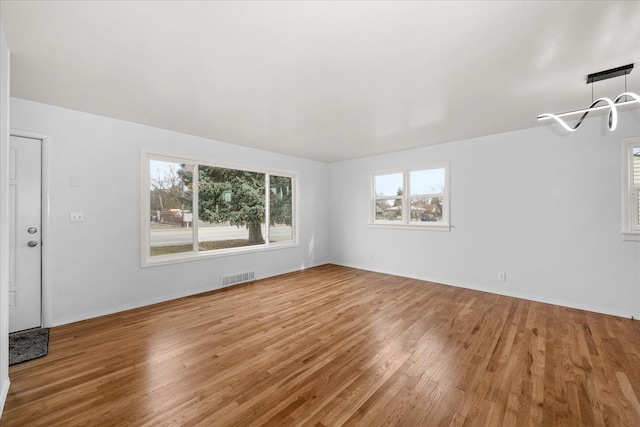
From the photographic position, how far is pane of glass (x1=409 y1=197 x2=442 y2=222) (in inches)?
196

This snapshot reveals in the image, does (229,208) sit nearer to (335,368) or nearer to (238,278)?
(238,278)

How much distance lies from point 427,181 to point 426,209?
548 mm

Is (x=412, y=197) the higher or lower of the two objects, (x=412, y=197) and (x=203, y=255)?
the higher

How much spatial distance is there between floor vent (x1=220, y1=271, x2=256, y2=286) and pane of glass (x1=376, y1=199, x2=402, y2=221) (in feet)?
9.74

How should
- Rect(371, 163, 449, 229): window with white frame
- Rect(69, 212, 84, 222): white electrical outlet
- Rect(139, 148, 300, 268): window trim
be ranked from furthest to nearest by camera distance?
Rect(371, 163, 449, 229): window with white frame, Rect(139, 148, 300, 268): window trim, Rect(69, 212, 84, 222): white electrical outlet

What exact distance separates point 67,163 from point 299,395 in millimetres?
3756

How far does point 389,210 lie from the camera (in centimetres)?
569

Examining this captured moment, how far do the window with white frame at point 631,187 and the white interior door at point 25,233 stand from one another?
7200mm

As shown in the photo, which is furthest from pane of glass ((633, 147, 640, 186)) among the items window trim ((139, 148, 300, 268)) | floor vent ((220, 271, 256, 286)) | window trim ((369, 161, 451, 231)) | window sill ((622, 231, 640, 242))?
floor vent ((220, 271, 256, 286))

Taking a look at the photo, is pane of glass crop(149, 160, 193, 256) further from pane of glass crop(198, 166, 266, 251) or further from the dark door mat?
the dark door mat

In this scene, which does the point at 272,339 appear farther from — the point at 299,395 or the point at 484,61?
the point at 484,61

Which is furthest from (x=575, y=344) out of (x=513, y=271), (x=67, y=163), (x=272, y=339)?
(x=67, y=163)

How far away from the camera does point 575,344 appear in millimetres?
2643

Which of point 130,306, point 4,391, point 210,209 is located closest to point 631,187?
point 210,209
